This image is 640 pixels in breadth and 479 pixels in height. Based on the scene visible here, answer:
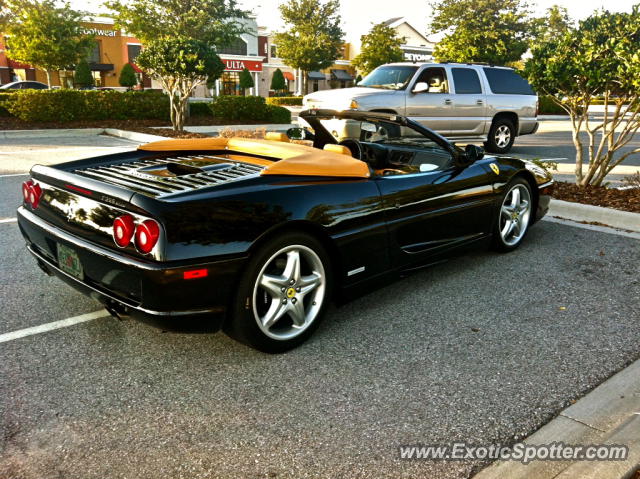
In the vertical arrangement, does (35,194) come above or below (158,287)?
above

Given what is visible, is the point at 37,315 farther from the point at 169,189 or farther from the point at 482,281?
the point at 482,281

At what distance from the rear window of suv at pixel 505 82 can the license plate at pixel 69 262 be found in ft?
37.3

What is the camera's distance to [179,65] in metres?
14.4

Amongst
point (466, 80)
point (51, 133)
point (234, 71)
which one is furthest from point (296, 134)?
point (234, 71)

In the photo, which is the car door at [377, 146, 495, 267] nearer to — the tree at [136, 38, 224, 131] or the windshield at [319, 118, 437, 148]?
the windshield at [319, 118, 437, 148]

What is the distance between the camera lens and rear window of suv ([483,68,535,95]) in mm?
12617

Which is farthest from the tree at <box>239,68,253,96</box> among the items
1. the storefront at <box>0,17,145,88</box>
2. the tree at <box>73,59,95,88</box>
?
the tree at <box>73,59,95,88</box>

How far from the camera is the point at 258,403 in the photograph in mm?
2740

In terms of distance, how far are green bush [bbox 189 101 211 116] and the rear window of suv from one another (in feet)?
35.2

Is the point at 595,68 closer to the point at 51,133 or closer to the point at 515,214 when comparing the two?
the point at 515,214

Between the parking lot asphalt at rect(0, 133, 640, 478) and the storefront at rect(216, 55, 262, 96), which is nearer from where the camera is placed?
the parking lot asphalt at rect(0, 133, 640, 478)

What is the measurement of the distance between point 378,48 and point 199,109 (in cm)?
3133

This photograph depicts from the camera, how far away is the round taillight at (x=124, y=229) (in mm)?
2762

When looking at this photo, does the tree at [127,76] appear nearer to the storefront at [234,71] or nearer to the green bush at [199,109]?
the storefront at [234,71]
